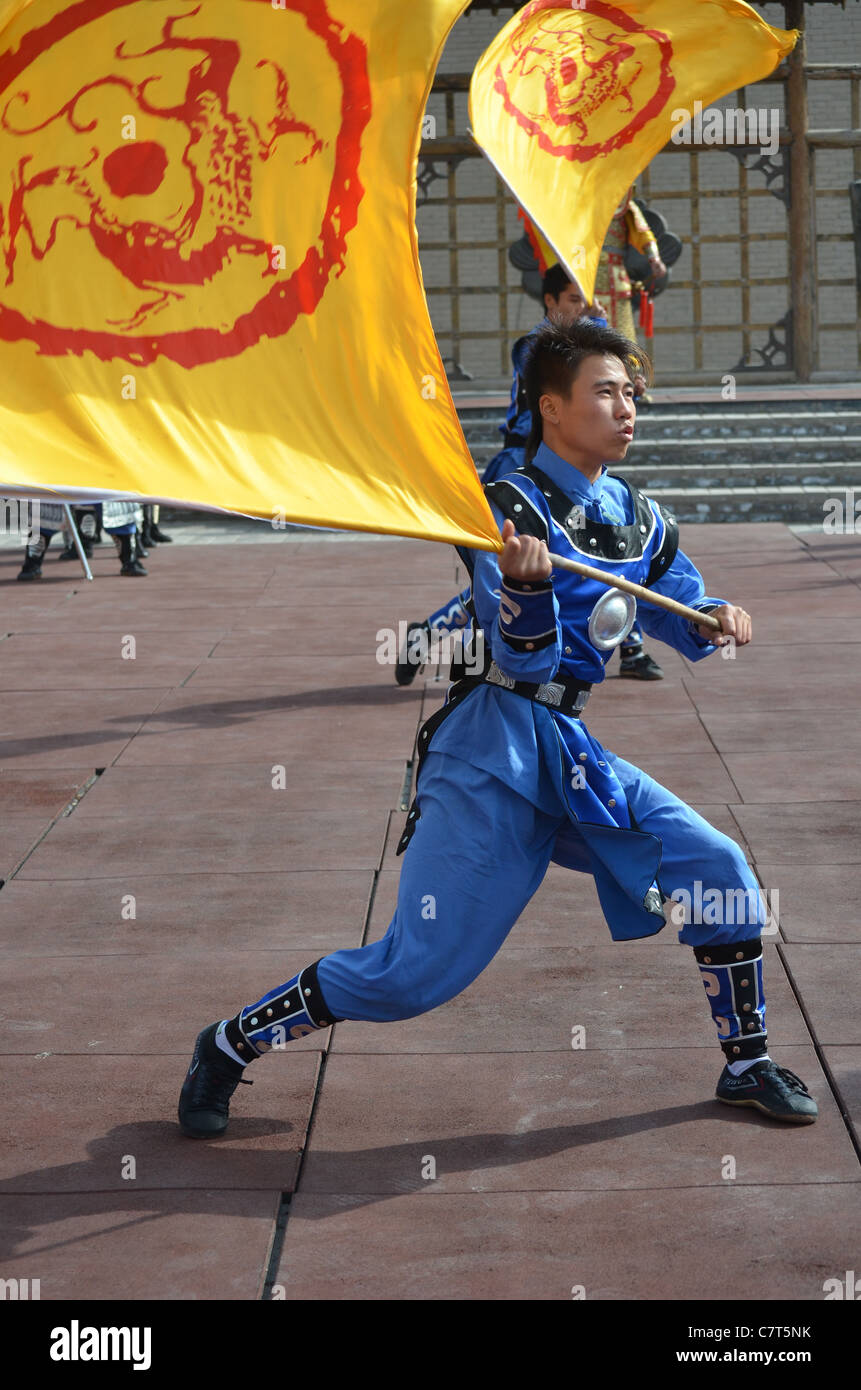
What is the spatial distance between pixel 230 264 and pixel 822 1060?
6.64 feet

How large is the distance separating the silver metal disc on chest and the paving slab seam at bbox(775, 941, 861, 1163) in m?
1.01

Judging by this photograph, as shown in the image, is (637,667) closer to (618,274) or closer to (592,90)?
(592,90)

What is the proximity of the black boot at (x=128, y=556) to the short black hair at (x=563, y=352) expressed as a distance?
7826mm

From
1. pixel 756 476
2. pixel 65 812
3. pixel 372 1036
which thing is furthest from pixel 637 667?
pixel 756 476

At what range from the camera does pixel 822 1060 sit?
3549mm

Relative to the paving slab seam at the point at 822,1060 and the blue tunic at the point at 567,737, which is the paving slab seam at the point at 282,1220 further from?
the paving slab seam at the point at 822,1060

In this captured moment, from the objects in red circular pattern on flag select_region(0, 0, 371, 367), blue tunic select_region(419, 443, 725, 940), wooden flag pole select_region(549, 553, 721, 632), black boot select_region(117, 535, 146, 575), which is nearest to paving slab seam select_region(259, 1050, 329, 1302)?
blue tunic select_region(419, 443, 725, 940)

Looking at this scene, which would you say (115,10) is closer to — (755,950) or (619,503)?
(619,503)

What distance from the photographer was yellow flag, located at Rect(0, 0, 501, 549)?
2643 millimetres

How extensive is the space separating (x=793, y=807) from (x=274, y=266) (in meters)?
3.21

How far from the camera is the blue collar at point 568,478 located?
323cm

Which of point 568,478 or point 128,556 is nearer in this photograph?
point 568,478

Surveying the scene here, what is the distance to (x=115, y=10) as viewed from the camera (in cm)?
263
